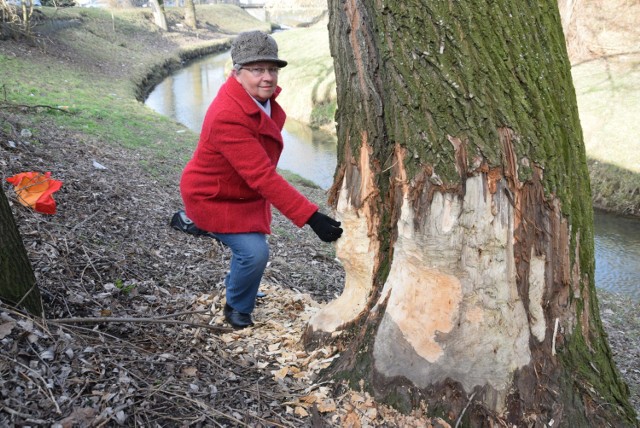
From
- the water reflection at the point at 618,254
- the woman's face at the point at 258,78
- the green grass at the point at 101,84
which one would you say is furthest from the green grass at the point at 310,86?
the woman's face at the point at 258,78

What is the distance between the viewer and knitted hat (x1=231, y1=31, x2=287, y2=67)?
3.09 metres

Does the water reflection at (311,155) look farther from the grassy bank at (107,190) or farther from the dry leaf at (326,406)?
the dry leaf at (326,406)

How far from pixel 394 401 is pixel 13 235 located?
2100mm

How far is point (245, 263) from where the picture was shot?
134 inches

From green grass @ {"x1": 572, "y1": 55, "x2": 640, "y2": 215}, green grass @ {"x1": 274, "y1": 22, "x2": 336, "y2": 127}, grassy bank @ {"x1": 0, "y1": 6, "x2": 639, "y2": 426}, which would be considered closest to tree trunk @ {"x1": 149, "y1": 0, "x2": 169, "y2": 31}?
green grass @ {"x1": 274, "y1": 22, "x2": 336, "y2": 127}

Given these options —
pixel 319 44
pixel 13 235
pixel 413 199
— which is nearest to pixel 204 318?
pixel 13 235

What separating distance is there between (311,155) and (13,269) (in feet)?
37.0

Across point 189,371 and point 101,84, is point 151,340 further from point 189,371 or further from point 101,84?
point 101,84

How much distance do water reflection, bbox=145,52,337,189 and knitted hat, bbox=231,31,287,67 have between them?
8281 mm

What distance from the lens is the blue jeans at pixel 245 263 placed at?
3377mm

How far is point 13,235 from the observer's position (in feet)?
9.31

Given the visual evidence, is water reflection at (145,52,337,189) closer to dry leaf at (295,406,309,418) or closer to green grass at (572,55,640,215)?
green grass at (572,55,640,215)

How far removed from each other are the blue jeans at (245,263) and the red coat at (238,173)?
0.06 m

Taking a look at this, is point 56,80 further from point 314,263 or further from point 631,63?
point 631,63
